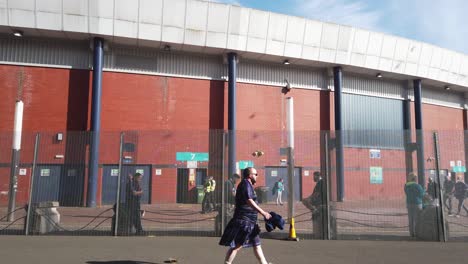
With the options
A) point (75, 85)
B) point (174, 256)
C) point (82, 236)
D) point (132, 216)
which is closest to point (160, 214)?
point (132, 216)

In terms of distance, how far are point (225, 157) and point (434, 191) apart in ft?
17.5

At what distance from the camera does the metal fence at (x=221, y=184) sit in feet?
35.2

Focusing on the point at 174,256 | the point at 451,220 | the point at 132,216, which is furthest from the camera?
the point at 132,216

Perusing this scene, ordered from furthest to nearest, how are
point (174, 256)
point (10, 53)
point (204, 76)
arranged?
1. point (204, 76)
2. point (10, 53)
3. point (174, 256)

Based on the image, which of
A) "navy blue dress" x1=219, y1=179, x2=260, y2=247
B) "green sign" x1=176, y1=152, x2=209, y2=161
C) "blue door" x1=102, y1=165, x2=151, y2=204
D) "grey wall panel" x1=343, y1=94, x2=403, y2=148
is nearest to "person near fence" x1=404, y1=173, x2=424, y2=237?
"green sign" x1=176, y1=152, x2=209, y2=161

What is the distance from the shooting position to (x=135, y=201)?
11.3 metres

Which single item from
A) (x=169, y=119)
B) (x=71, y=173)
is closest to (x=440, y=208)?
(x=71, y=173)

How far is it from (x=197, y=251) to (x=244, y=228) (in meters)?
2.48

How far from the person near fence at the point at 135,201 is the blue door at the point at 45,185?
6.58 ft

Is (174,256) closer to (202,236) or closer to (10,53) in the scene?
(202,236)

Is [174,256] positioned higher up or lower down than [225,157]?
lower down

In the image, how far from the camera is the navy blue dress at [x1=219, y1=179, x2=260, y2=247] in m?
6.83

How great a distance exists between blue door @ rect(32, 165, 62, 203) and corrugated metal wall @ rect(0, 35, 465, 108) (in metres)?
11.2

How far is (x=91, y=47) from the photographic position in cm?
2120
